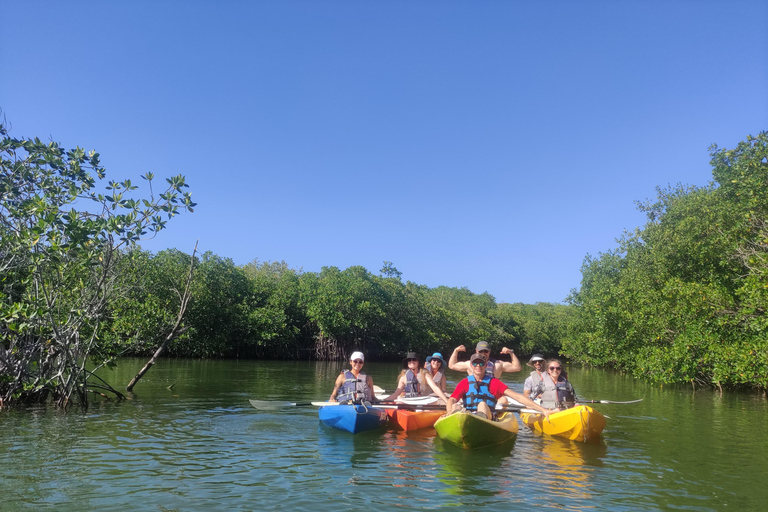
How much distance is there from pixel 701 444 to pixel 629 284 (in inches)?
644

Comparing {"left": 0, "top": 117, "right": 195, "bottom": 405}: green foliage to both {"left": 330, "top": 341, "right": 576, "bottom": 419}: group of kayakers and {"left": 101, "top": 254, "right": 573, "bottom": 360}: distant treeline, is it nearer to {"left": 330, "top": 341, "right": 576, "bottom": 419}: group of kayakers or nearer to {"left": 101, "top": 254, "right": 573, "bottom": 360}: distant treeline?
{"left": 330, "top": 341, "right": 576, "bottom": 419}: group of kayakers

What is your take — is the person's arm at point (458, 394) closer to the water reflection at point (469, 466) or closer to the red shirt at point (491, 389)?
the red shirt at point (491, 389)

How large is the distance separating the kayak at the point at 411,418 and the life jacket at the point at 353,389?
1.92 ft

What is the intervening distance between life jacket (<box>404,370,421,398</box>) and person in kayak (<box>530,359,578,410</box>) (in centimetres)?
286

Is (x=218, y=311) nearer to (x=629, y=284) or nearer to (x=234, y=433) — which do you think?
(x=629, y=284)

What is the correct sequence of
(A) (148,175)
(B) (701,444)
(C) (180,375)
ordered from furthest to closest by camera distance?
1. (C) (180,375)
2. (A) (148,175)
3. (B) (701,444)

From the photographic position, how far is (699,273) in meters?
21.8

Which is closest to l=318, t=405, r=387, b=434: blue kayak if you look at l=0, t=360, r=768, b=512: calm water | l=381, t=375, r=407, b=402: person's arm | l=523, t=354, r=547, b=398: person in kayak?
l=0, t=360, r=768, b=512: calm water

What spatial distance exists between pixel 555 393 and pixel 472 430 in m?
2.75

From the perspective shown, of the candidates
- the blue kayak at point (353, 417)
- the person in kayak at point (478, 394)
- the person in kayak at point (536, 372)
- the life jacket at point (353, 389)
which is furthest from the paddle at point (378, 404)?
the person in kayak at point (478, 394)

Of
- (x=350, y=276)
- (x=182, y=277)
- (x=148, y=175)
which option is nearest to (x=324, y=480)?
(x=148, y=175)

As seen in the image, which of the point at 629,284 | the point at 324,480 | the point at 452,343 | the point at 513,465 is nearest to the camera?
the point at 324,480

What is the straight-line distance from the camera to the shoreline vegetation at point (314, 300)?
33.3 ft

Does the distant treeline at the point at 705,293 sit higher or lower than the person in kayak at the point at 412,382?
higher
